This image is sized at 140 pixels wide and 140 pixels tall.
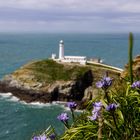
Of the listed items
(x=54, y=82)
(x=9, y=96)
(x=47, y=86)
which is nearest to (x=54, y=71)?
(x=54, y=82)

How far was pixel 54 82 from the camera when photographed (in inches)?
3526

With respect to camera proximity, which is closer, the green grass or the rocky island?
the rocky island

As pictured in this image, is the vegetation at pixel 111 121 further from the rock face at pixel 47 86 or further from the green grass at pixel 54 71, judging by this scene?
the green grass at pixel 54 71

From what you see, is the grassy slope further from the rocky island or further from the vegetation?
the vegetation

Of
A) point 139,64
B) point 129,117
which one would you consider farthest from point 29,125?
point 129,117

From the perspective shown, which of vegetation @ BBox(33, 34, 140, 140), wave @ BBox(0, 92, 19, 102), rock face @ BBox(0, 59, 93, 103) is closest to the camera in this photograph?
vegetation @ BBox(33, 34, 140, 140)

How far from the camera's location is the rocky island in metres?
86.0

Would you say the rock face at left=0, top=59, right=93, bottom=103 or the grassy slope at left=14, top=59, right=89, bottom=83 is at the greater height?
the grassy slope at left=14, top=59, right=89, bottom=83

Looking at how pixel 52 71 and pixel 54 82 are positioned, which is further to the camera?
pixel 52 71

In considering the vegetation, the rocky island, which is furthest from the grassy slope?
the vegetation

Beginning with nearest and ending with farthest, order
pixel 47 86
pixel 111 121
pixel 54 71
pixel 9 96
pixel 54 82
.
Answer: pixel 111 121 < pixel 47 86 < pixel 54 82 < pixel 9 96 < pixel 54 71

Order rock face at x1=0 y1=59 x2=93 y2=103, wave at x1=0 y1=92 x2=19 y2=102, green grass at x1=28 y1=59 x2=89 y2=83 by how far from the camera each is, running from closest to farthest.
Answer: rock face at x1=0 y1=59 x2=93 y2=103 < wave at x1=0 y1=92 x2=19 y2=102 < green grass at x1=28 y1=59 x2=89 y2=83

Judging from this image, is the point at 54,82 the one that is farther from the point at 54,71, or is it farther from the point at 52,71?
the point at 52,71

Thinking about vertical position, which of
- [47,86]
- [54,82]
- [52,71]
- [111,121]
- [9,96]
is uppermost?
[111,121]
